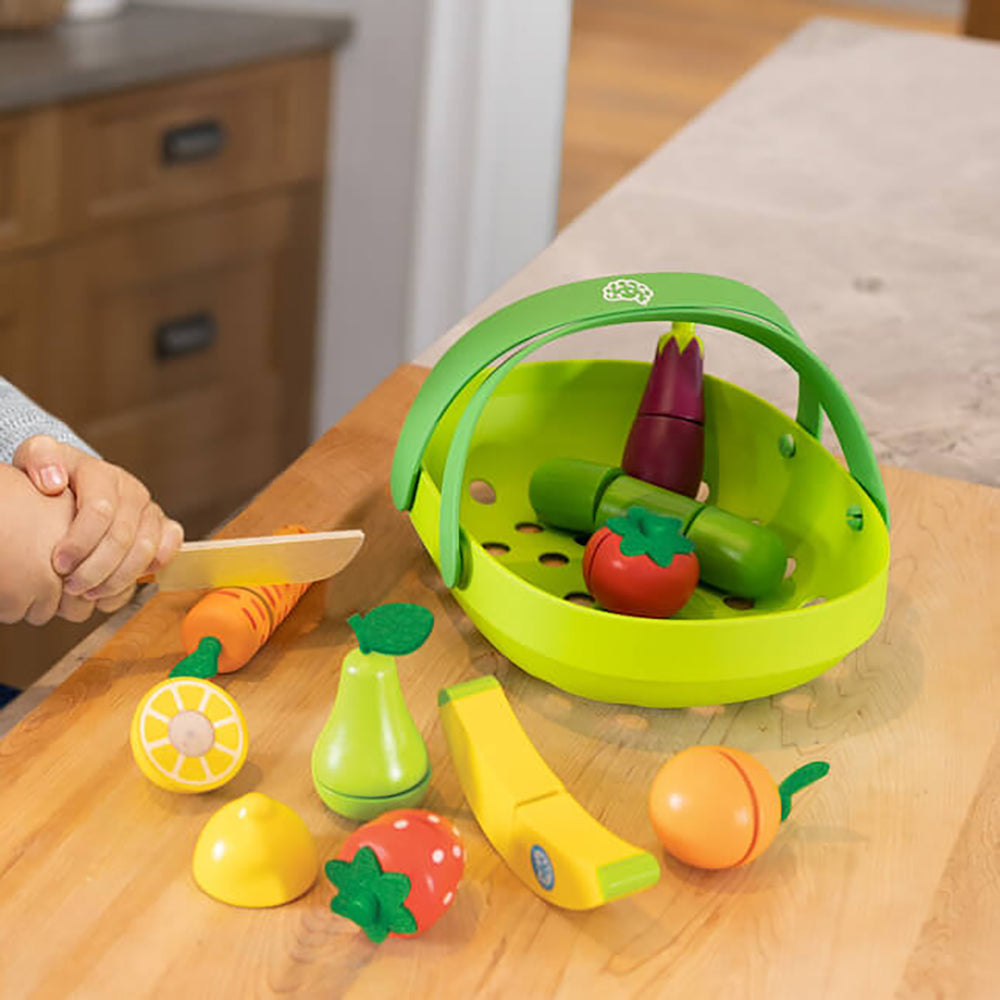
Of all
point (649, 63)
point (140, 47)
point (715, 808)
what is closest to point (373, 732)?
point (715, 808)

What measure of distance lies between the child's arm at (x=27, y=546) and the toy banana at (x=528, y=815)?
0.24 metres

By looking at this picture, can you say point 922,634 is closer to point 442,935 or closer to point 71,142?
point 442,935

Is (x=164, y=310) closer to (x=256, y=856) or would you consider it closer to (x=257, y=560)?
(x=257, y=560)

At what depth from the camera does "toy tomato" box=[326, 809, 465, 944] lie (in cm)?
57

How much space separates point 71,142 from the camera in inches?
81.0

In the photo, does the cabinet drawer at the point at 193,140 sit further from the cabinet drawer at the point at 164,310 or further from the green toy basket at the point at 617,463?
the green toy basket at the point at 617,463

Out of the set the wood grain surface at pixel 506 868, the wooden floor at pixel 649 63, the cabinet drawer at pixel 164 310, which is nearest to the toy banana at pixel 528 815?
the wood grain surface at pixel 506 868

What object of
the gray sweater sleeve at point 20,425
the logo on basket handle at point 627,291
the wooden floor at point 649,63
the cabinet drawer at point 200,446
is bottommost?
the cabinet drawer at point 200,446

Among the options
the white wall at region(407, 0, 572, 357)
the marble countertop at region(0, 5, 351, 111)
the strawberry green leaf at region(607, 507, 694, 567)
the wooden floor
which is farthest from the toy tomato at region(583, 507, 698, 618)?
the wooden floor

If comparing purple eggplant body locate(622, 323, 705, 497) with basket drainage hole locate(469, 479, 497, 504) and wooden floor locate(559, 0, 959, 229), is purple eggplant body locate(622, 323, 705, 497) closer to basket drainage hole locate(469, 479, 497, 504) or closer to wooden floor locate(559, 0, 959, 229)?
basket drainage hole locate(469, 479, 497, 504)

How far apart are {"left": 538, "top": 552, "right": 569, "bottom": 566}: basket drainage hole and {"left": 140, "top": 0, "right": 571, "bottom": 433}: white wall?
1624 millimetres

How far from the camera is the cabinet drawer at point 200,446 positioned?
241cm

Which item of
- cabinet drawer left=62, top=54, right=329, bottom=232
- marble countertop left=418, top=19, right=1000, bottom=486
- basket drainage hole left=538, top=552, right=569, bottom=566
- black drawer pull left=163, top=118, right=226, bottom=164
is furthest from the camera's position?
black drawer pull left=163, top=118, right=226, bottom=164

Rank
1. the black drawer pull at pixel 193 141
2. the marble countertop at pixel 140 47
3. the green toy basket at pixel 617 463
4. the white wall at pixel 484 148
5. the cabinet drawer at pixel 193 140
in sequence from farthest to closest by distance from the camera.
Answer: the white wall at pixel 484 148
the black drawer pull at pixel 193 141
the cabinet drawer at pixel 193 140
the marble countertop at pixel 140 47
the green toy basket at pixel 617 463
